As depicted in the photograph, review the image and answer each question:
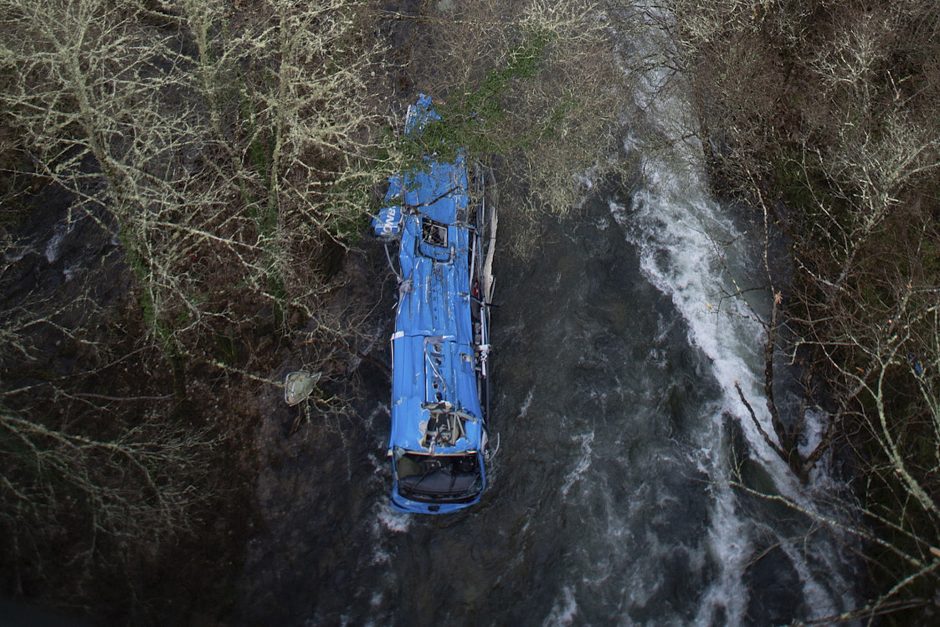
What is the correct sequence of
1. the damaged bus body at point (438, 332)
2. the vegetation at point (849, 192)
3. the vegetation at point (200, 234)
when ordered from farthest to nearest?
the damaged bus body at point (438, 332)
the vegetation at point (200, 234)
the vegetation at point (849, 192)

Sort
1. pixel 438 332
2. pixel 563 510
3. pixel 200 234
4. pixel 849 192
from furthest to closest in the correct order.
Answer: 1. pixel 849 192
2. pixel 438 332
3. pixel 563 510
4. pixel 200 234

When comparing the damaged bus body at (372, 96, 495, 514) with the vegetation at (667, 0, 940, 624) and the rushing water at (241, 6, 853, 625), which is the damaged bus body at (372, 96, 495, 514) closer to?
the rushing water at (241, 6, 853, 625)

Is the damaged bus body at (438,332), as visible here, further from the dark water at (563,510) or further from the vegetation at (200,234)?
the dark water at (563,510)

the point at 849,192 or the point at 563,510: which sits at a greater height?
the point at 849,192

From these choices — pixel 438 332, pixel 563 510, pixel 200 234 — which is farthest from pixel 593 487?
pixel 200 234

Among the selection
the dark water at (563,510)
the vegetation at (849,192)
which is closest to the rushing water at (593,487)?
the dark water at (563,510)

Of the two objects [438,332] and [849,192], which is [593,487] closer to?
[438,332]

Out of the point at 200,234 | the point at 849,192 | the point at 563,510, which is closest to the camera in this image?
the point at 200,234
